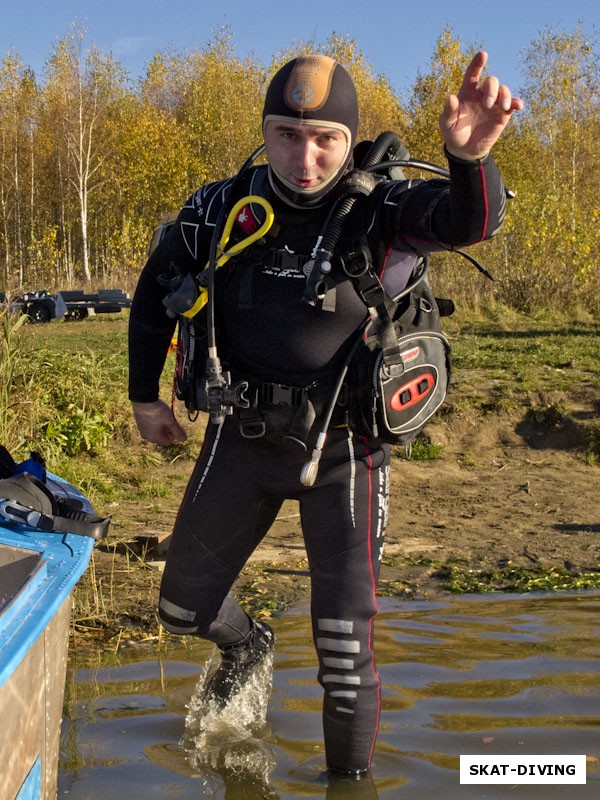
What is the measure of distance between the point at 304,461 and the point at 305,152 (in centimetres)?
89

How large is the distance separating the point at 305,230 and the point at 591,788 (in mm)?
1843

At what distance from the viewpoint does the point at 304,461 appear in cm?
311

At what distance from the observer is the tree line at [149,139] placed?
101 feet

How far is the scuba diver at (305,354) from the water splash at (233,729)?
1.30 feet

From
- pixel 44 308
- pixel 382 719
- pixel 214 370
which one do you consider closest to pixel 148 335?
pixel 214 370

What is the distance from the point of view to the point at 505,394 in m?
8.74

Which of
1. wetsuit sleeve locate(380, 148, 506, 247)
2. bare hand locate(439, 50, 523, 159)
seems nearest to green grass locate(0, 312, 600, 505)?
wetsuit sleeve locate(380, 148, 506, 247)

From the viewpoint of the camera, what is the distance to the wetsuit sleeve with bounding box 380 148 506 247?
2.73 m

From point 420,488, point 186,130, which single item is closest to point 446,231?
point 420,488

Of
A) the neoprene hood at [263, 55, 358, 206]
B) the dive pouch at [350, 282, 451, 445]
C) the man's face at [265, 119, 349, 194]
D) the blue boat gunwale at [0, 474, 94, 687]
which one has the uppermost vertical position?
the neoprene hood at [263, 55, 358, 206]

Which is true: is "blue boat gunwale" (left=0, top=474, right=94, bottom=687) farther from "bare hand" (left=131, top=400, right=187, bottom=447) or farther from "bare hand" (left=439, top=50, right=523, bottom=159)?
"bare hand" (left=439, top=50, right=523, bottom=159)

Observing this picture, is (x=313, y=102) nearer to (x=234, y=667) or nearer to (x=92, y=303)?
(x=234, y=667)

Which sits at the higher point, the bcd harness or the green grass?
the bcd harness

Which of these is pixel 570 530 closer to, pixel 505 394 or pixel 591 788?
pixel 505 394
